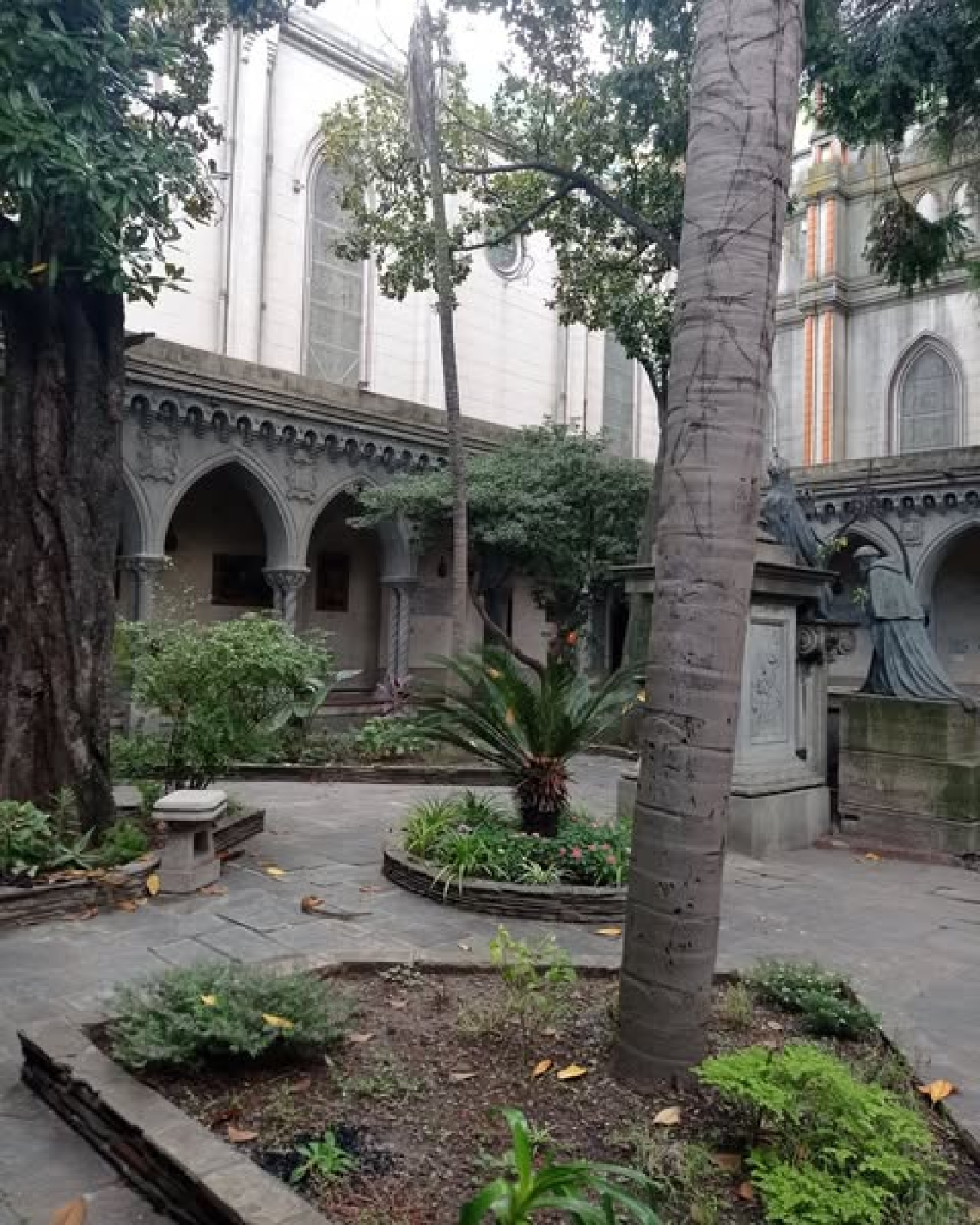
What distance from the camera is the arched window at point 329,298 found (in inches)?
797

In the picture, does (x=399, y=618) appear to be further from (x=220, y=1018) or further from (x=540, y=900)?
(x=220, y=1018)

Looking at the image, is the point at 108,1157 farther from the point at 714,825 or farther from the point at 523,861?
the point at 523,861

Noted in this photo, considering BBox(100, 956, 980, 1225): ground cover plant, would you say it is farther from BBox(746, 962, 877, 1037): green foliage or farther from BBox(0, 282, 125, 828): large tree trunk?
BBox(0, 282, 125, 828): large tree trunk

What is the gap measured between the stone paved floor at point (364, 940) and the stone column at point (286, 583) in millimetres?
8985

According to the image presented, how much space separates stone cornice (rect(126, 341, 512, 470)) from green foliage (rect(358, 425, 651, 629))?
1.39 m

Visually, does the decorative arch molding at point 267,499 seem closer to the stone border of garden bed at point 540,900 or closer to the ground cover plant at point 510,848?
the ground cover plant at point 510,848

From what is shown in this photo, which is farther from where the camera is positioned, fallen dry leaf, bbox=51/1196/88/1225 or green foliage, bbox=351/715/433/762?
green foliage, bbox=351/715/433/762

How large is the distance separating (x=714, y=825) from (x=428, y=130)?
1082 centimetres

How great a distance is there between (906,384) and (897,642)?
2134cm

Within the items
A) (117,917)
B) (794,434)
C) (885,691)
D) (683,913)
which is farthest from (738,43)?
(794,434)

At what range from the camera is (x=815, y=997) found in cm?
368

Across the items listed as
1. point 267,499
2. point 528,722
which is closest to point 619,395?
point 267,499

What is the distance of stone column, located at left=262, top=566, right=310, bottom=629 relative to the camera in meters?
16.4

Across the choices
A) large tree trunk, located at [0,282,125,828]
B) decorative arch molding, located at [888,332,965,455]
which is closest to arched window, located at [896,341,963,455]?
decorative arch molding, located at [888,332,965,455]
